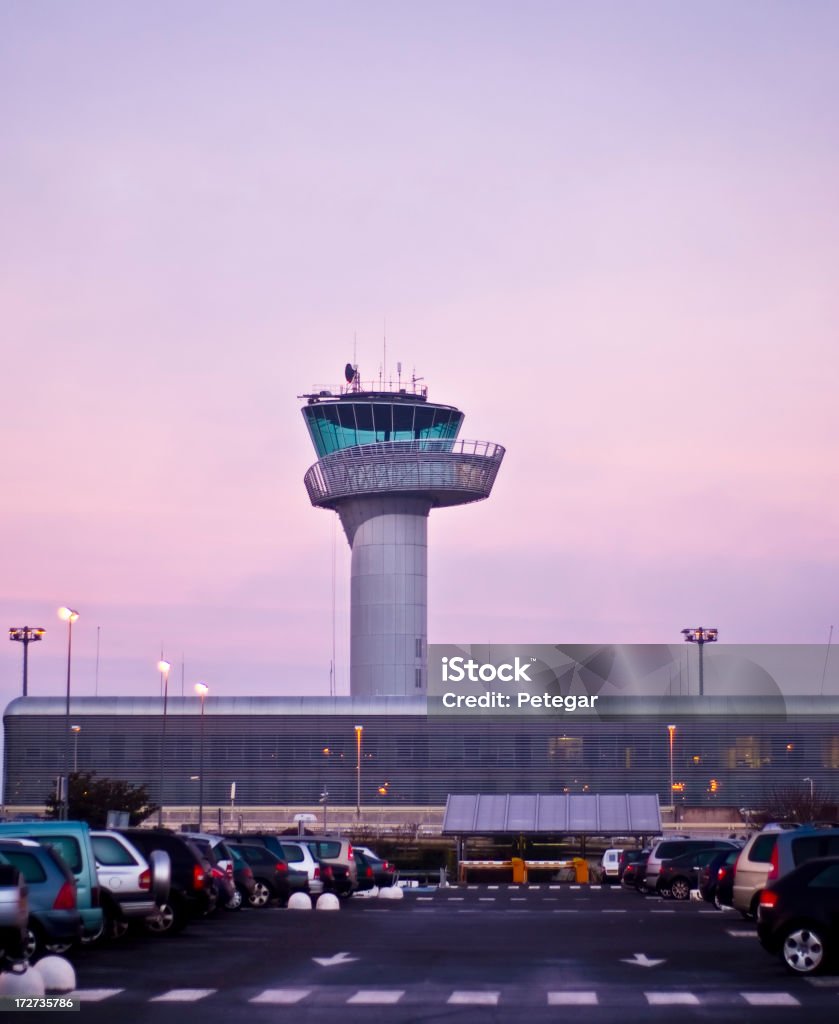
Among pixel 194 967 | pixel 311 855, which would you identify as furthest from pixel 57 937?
pixel 311 855

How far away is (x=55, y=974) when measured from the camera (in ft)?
55.8

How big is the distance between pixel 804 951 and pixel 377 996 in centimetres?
541

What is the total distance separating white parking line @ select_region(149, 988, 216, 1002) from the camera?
1714 cm

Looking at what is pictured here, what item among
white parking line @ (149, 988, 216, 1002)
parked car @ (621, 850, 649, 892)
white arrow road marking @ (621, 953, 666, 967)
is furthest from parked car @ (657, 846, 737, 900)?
white parking line @ (149, 988, 216, 1002)

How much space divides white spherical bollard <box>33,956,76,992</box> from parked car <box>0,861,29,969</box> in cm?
32

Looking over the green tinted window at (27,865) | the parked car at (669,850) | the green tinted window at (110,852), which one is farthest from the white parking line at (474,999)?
the parked car at (669,850)

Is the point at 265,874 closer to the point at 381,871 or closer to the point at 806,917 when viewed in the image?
the point at 381,871

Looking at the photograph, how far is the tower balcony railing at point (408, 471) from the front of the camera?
116500mm

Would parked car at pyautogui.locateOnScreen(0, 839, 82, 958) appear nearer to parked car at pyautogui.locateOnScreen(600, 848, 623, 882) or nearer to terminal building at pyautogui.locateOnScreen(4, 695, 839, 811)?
parked car at pyautogui.locateOnScreen(600, 848, 623, 882)

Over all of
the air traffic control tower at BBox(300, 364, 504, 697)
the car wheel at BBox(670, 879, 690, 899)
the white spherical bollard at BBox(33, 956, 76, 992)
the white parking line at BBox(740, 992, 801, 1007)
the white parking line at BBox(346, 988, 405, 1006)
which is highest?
the air traffic control tower at BBox(300, 364, 504, 697)

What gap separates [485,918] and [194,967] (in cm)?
1312

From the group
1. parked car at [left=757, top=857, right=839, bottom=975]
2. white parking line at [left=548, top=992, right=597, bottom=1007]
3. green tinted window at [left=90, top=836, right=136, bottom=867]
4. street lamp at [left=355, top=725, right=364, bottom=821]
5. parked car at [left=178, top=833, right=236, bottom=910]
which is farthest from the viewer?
street lamp at [left=355, top=725, right=364, bottom=821]

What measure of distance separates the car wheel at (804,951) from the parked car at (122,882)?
400 inches

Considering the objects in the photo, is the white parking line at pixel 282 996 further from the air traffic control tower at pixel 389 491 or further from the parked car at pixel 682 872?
the air traffic control tower at pixel 389 491
